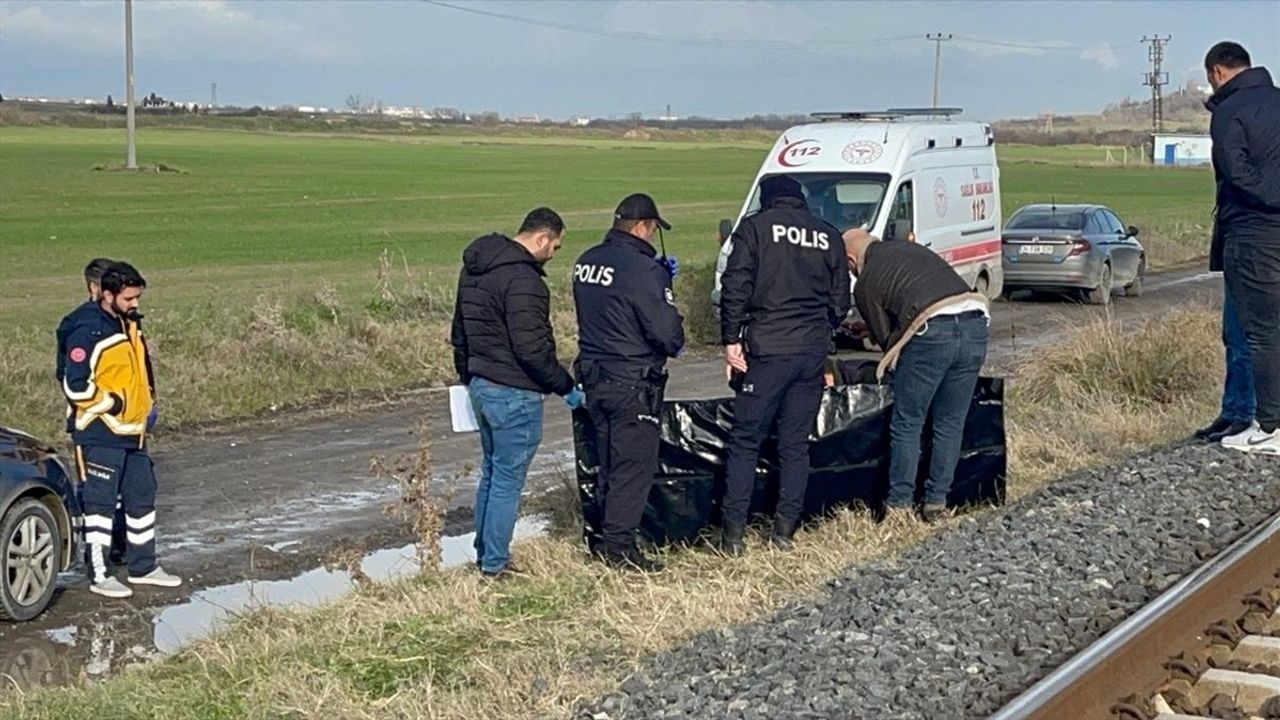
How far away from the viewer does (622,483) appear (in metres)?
8.06

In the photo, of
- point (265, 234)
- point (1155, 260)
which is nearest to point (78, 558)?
point (1155, 260)

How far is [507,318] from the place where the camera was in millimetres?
7977

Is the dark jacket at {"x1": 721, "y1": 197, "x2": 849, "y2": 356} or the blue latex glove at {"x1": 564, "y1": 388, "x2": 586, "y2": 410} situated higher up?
the dark jacket at {"x1": 721, "y1": 197, "x2": 849, "y2": 356}

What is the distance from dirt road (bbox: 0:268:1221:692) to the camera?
8211 mm

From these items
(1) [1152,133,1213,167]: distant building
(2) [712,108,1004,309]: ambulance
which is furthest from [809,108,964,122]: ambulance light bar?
(1) [1152,133,1213,167]: distant building

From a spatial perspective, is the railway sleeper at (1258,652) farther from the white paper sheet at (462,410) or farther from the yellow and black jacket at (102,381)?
the yellow and black jacket at (102,381)

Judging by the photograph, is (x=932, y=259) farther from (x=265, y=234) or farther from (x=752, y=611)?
(x=265, y=234)

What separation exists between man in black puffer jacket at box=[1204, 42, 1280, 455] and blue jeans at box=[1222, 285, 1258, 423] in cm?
39


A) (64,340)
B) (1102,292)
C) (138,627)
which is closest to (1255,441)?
(138,627)

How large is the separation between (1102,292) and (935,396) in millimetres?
18298

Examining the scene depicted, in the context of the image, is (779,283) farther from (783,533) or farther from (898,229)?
(898,229)

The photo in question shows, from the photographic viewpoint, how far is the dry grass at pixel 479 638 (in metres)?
5.92

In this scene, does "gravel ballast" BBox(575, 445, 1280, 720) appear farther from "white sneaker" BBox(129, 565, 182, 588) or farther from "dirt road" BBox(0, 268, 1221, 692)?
"white sneaker" BBox(129, 565, 182, 588)

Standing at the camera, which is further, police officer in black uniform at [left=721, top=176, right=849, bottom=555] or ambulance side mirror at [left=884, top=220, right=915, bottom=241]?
ambulance side mirror at [left=884, top=220, right=915, bottom=241]
